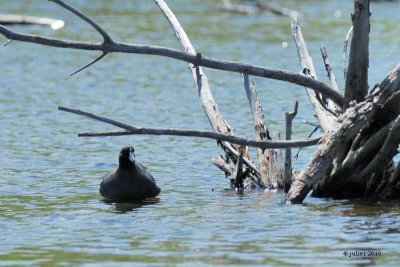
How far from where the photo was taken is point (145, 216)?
410 inches

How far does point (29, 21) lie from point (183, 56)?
21.4 meters

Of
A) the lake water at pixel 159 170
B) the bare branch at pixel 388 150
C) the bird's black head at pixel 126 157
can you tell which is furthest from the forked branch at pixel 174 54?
the bird's black head at pixel 126 157

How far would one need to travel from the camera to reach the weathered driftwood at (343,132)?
1020 centimetres

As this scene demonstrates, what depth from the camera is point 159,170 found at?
1355 centimetres

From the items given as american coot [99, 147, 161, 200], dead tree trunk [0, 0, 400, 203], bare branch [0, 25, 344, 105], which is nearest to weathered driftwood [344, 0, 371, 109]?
dead tree trunk [0, 0, 400, 203]

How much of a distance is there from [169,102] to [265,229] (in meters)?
10.4

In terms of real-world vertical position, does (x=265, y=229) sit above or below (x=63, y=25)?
below

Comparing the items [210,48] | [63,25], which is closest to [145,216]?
[210,48]

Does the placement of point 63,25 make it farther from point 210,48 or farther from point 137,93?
point 137,93

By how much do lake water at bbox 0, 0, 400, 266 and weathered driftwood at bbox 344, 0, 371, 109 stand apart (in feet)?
3.35

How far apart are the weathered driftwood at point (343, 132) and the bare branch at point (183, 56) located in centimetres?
45

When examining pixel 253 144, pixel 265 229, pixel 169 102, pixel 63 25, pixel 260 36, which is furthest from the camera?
pixel 63 25

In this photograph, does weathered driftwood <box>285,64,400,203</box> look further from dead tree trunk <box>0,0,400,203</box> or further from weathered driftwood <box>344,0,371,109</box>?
weathered driftwood <box>344,0,371,109</box>

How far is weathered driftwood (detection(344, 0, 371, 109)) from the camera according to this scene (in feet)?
33.7
